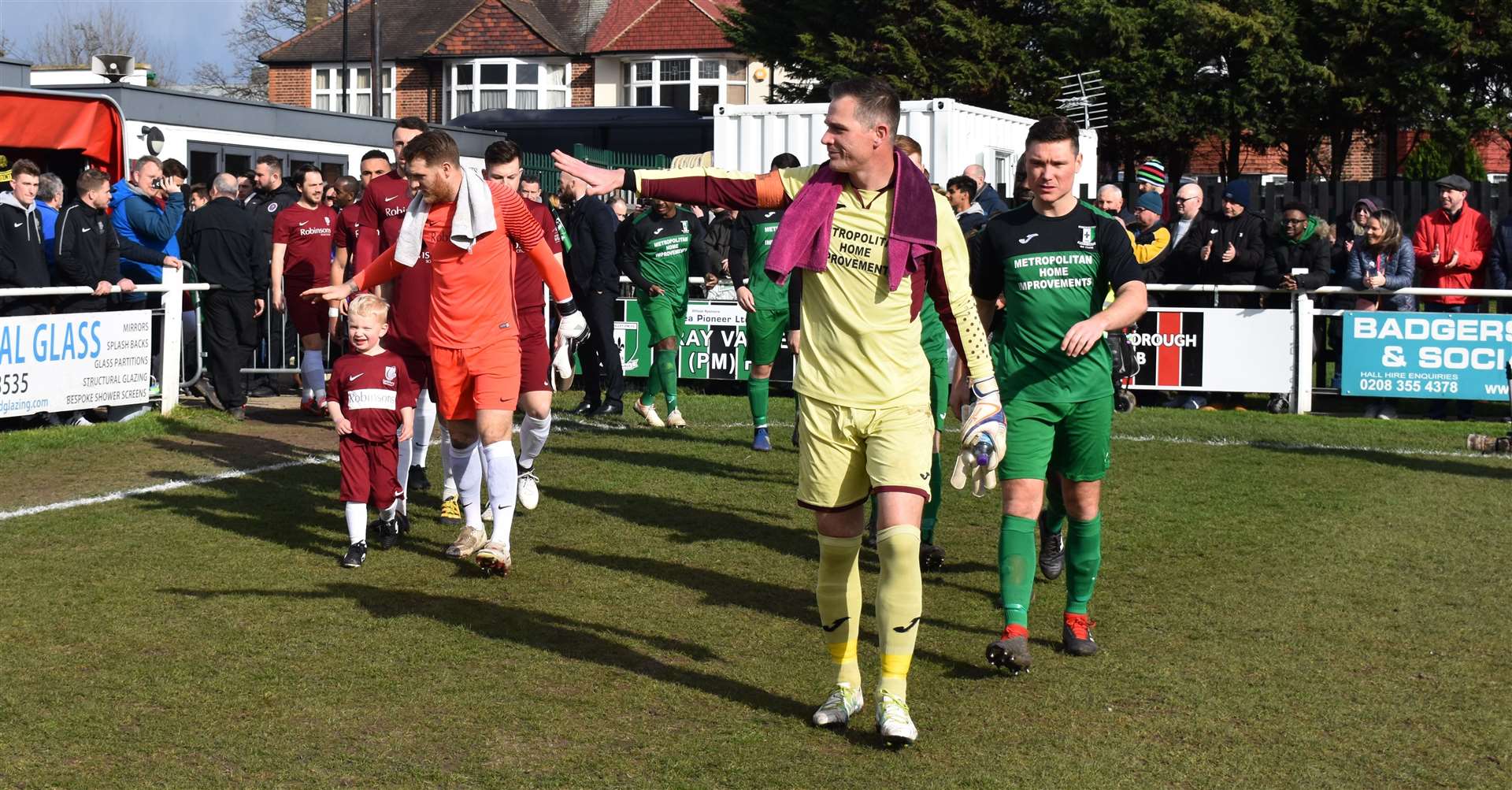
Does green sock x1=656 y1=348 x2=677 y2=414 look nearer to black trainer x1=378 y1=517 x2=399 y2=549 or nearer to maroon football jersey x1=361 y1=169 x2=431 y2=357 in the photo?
maroon football jersey x1=361 y1=169 x2=431 y2=357

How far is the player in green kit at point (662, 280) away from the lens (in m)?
14.3

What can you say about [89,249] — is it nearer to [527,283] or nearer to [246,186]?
[246,186]

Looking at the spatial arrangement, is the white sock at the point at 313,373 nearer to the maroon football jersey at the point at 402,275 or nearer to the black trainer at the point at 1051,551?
the maroon football jersey at the point at 402,275

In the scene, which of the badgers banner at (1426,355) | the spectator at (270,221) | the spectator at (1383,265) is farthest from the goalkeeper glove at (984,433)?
the spectator at (270,221)

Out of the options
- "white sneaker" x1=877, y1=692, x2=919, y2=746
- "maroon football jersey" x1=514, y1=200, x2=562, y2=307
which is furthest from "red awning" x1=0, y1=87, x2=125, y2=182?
"white sneaker" x1=877, y1=692, x2=919, y2=746

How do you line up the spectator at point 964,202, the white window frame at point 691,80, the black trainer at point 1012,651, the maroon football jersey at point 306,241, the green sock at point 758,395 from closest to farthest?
the black trainer at point 1012,651
the spectator at point 964,202
the green sock at point 758,395
the maroon football jersey at point 306,241
the white window frame at point 691,80

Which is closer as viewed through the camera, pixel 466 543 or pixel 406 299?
pixel 466 543

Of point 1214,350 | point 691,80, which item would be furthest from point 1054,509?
point 691,80

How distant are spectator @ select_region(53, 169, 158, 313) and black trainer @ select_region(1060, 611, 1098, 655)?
928cm

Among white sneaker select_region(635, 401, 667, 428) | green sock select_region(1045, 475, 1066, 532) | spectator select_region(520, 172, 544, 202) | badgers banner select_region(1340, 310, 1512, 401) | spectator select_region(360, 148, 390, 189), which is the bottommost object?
green sock select_region(1045, 475, 1066, 532)

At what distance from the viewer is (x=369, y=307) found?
336 inches

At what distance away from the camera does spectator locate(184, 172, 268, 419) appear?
14.5m

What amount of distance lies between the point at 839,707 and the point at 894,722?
0.31 metres

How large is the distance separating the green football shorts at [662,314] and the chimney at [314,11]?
58.2 m
